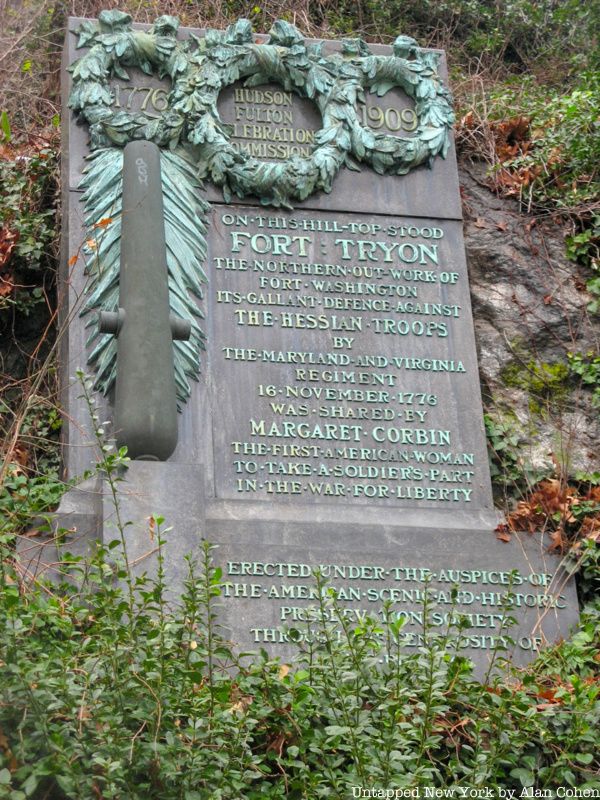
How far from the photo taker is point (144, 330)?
927 centimetres

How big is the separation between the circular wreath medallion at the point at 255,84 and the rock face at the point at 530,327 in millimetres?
897

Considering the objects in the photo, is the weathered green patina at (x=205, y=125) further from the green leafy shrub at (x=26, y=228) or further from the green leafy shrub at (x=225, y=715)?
the green leafy shrub at (x=225, y=715)

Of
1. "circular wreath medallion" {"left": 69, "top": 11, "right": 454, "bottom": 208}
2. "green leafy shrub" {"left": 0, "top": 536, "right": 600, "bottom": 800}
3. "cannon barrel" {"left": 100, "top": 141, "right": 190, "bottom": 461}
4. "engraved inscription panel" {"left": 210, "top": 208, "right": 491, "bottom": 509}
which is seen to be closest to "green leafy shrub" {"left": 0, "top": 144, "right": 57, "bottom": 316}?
"circular wreath medallion" {"left": 69, "top": 11, "right": 454, "bottom": 208}

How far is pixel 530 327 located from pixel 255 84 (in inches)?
110

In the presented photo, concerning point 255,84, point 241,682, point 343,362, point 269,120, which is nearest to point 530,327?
point 343,362

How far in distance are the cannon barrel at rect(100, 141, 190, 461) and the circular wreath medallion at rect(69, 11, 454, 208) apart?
1.02m

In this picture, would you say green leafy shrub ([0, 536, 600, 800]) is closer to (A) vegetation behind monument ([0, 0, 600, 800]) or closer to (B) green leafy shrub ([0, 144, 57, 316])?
(A) vegetation behind monument ([0, 0, 600, 800])

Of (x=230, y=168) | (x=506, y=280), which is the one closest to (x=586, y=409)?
(x=506, y=280)

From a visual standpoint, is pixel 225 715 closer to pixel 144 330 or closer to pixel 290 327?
pixel 144 330

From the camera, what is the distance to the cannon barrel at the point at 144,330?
9.05 metres

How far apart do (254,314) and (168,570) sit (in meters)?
2.56

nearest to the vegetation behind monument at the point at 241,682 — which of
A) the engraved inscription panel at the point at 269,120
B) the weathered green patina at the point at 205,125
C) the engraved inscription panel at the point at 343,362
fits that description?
the engraved inscription panel at the point at 343,362

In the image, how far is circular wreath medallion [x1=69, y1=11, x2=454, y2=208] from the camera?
10.8 metres

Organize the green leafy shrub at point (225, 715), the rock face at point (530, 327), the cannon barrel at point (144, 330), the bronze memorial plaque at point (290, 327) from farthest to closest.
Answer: the rock face at point (530, 327), the bronze memorial plaque at point (290, 327), the cannon barrel at point (144, 330), the green leafy shrub at point (225, 715)
